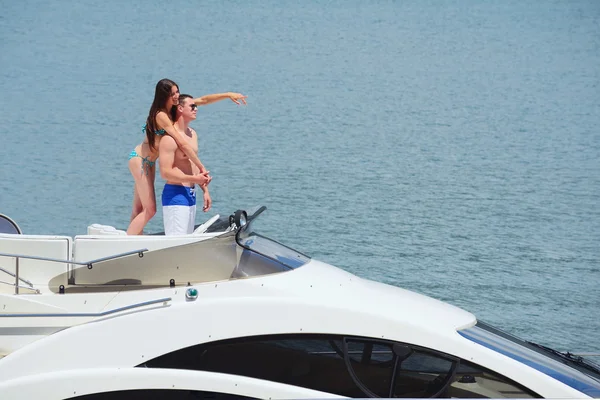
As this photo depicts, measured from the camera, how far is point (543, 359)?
4.54 meters

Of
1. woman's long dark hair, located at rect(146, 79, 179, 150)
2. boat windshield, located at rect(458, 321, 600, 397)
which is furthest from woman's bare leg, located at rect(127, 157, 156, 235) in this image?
boat windshield, located at rect(458, 321, 600, 397)

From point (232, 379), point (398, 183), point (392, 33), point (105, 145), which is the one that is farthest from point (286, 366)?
point (392, 33)

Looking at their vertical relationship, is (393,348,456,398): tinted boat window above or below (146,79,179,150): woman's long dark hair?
below

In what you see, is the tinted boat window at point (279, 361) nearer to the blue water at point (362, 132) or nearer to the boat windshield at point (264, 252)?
the boat windshield at point (264, 252)

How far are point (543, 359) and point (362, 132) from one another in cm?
2035

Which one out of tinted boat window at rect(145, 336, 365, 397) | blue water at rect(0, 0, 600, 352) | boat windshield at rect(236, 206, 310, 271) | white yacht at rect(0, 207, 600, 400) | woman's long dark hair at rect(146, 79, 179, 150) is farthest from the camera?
blue water at rect(0, 0, 600, 352)

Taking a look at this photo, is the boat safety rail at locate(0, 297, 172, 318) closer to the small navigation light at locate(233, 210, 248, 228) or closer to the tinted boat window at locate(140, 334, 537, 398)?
the tinted boat window at locate(140, 334, 537, 398)

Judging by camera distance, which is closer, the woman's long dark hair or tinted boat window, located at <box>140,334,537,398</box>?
tinted boat window, located at <box>140,334,537,398</box>

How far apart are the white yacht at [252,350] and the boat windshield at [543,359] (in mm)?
11

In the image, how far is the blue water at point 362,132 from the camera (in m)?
14.2

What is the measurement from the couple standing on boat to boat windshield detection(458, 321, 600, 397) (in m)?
2.23

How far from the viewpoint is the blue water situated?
1421 cm

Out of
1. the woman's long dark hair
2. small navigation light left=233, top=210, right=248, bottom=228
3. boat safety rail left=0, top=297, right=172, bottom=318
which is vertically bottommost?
boat safety rail left=0, top=297, right=172, bottom=318

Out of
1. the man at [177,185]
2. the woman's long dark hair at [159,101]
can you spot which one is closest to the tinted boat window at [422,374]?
the man at [177,185]
